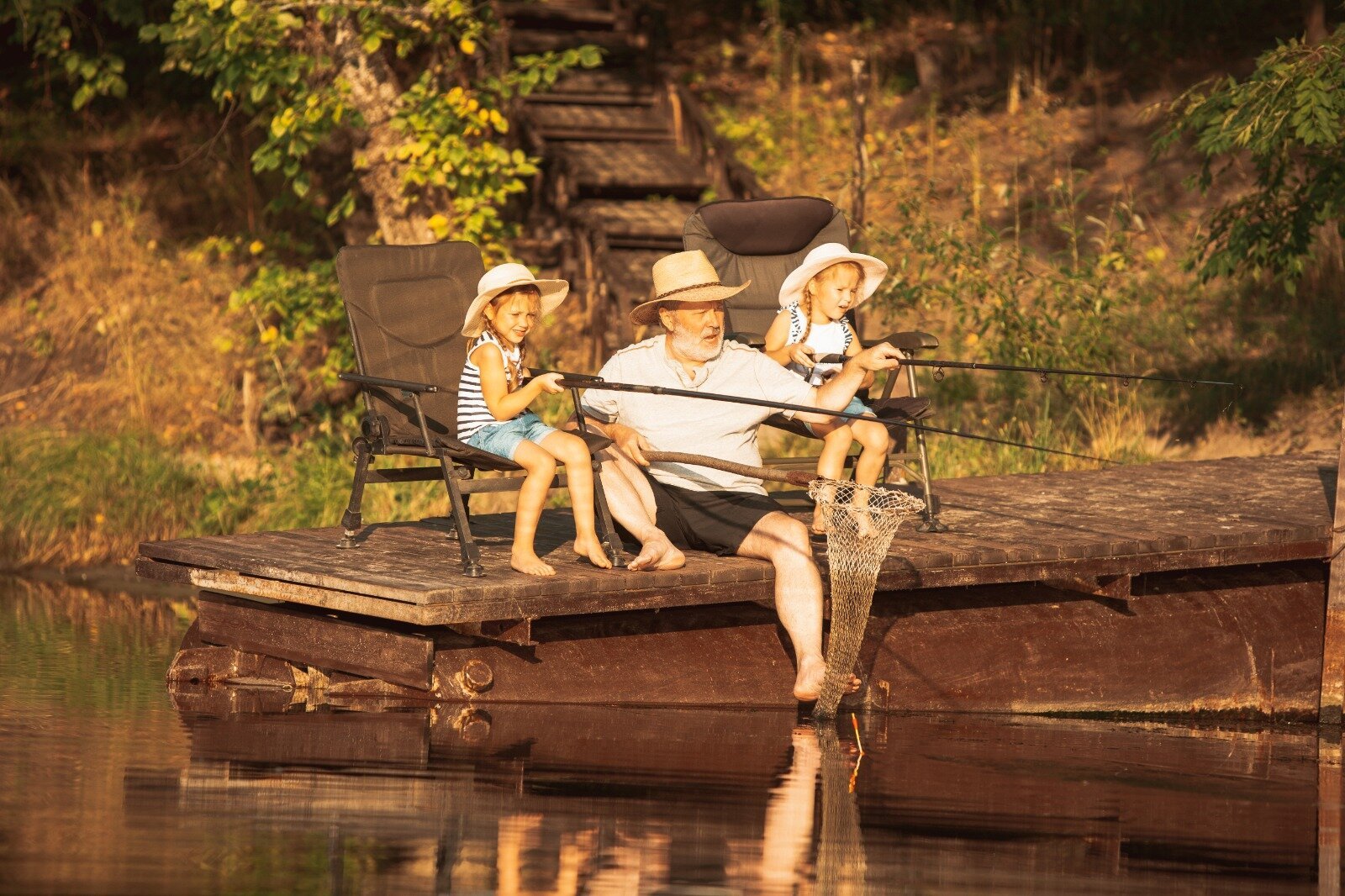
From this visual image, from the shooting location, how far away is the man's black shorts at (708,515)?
25.4 ft

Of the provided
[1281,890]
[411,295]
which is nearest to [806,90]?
[411,295]

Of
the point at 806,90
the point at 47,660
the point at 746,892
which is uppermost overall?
the point at 806,90

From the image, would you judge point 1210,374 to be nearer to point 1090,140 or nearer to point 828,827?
point 1090,140

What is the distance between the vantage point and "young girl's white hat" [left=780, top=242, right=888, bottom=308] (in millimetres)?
8602

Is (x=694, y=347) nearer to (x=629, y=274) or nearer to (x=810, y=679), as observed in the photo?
(x=810, y=679)

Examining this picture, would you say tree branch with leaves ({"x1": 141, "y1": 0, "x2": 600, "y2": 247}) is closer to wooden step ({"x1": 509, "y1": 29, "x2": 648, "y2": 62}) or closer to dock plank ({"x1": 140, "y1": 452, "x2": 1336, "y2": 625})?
wooden step ({"x1": 509, "y1": 29, "x2": 648, "y2": 62})

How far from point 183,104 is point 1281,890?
43.2 feet

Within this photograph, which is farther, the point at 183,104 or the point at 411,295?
the point at 183,104

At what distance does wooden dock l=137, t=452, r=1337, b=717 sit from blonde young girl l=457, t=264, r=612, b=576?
18 centimetres

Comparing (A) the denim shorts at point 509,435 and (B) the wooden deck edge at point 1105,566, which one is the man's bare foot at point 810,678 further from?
(A) the denim shorts at point 509,435

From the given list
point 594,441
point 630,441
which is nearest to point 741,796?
point 594,441

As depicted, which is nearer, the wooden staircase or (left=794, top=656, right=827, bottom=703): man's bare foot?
(left=794, top=656, right=827, bottom=703): man's bare foot

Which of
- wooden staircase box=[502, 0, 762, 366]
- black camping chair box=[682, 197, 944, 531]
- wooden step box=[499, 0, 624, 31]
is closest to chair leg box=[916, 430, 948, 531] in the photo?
black camping chair box=[682, 197, 944, 531]

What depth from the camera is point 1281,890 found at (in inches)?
225
